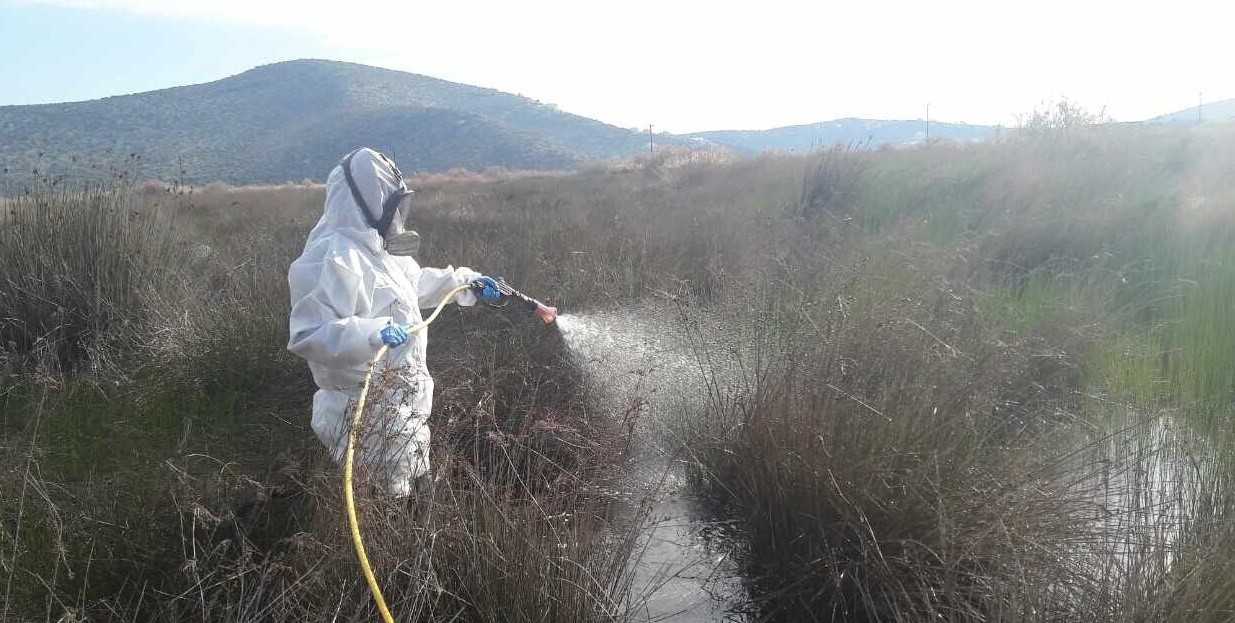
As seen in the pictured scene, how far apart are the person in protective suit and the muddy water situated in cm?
90

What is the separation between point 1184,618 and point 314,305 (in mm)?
2803

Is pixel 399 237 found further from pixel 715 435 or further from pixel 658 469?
→ pixel 658 469

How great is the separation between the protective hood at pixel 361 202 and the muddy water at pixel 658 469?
4.18 ft

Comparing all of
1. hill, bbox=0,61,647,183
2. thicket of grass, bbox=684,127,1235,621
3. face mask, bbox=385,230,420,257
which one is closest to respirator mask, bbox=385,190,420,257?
face mask, bbox=385,230,420,257

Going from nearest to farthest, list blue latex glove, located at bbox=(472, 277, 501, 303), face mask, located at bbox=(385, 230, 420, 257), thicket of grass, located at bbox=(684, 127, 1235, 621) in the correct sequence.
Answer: thicket of grass, located at bbox=(684, 127, 1235, 621), face mask, located at bbox=(385, 230, 420, 257), blue latex glove, located at bbox=(472, 277, 501, 303)

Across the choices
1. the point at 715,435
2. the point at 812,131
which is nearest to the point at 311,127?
the point at 812,131

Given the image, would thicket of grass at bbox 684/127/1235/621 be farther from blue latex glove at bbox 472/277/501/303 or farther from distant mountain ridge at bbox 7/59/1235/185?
distant mountain ridge at bbox 7/59/1235/185

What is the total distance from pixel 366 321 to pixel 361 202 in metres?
0.62

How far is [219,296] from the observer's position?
623 centimetres

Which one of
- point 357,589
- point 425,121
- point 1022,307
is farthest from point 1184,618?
point 425,121

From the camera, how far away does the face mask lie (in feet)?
11.1

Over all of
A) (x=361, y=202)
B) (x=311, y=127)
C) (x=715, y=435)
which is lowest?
(x=715, y=435)

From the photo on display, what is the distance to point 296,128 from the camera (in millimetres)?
77500

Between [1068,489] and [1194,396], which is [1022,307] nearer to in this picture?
[1194,396]
